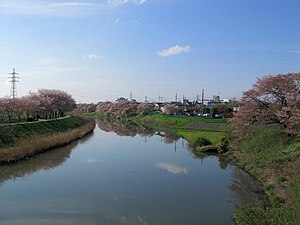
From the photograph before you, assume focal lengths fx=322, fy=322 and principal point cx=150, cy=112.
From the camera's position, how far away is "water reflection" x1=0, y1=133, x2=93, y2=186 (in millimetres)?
16641

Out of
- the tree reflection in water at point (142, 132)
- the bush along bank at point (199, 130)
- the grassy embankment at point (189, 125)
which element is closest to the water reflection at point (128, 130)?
the tree reflection in water at point (142, 132)

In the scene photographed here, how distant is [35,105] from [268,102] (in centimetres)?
2562

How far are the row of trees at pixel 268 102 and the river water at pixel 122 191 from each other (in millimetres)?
3398

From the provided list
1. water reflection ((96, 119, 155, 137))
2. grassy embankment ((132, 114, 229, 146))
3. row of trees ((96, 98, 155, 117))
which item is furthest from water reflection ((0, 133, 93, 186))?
row of trees ((96, 98, 155, 117))

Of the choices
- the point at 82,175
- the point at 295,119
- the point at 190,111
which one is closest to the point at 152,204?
the point at 82,175

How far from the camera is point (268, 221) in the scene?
8.60 metres

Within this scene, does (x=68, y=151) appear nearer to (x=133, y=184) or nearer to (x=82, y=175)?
(x=82, y=175)

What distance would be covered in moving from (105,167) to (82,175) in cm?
236

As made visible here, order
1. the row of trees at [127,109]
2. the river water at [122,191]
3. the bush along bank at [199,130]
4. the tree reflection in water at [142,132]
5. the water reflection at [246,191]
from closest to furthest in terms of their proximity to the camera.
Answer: the river water at [122,191]
the water reflection at [246,191]
the bush along bank at [199,130]
the tree reflection in water at [142,132]
the row of trees at [127,109]

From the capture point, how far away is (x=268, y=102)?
21.7 m

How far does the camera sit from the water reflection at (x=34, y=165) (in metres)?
16.6

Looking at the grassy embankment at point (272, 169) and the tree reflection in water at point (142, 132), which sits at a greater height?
the grassy embankment at point (272, 169)

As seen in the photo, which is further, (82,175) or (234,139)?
(234,139)

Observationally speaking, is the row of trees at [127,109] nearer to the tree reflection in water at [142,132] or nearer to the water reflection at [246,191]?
the tree reflection in water at [142,132]
